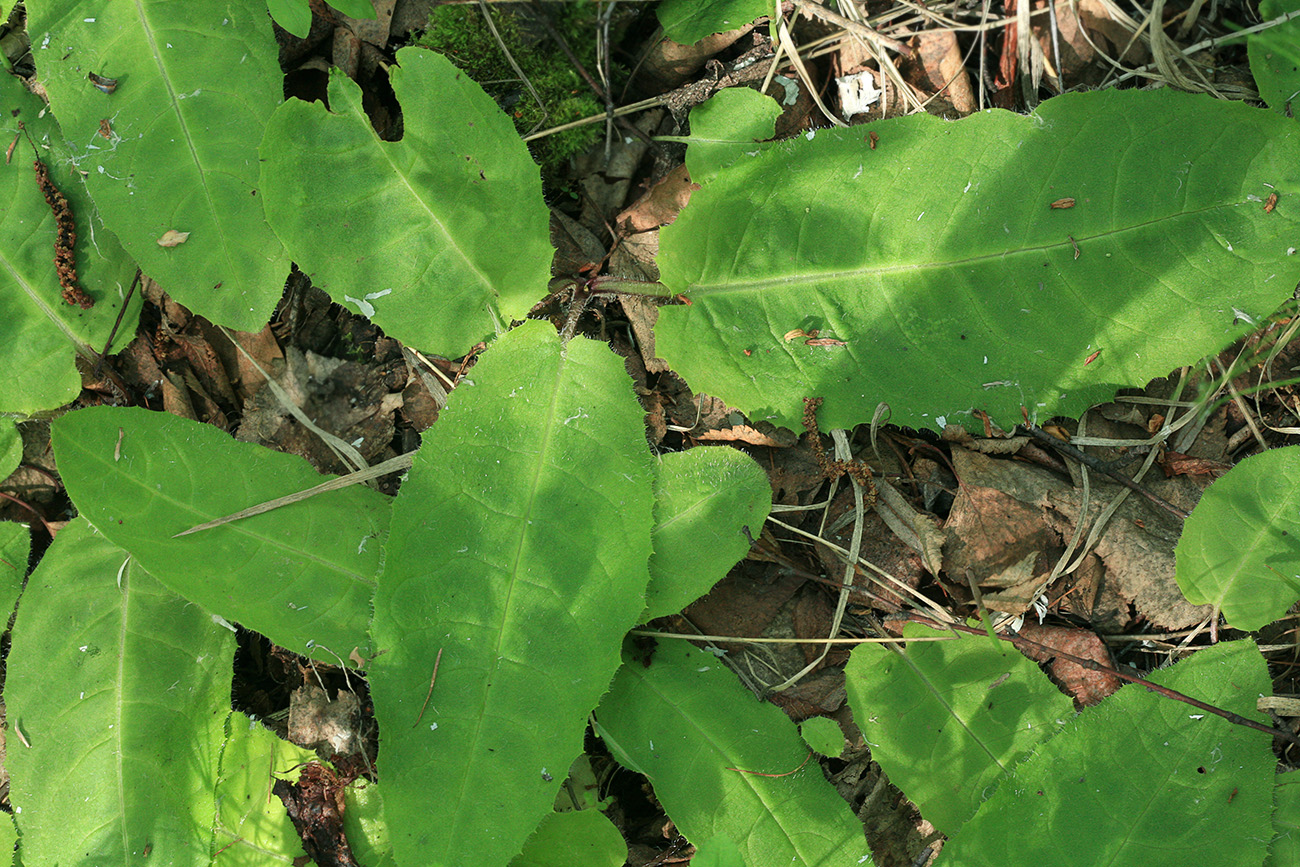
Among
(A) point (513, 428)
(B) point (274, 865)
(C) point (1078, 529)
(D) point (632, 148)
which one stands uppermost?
(D) point (632, 148)

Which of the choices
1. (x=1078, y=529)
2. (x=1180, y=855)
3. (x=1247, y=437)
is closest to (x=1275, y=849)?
(x=1180, y=855)

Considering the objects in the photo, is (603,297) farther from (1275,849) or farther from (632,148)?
(1275,849)

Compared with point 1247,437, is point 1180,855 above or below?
below

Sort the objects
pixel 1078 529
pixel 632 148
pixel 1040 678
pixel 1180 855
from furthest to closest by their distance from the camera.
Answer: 1. pixel 632 148
2. pixel 1078 529
3. pixel 1040 678
4. pixel 1180 855

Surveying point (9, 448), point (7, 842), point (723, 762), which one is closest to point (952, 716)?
point (723, 762)

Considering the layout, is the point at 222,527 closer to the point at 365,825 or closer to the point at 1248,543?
the point at 365,825

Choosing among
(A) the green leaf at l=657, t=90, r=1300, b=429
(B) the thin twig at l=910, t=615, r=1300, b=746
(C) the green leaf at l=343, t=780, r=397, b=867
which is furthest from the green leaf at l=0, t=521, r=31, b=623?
(B) the thin twig at l=910, t=615, r=1300, b=746

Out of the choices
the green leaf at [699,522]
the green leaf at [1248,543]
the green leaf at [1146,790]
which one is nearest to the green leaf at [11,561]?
the green leaf at [699,522]
